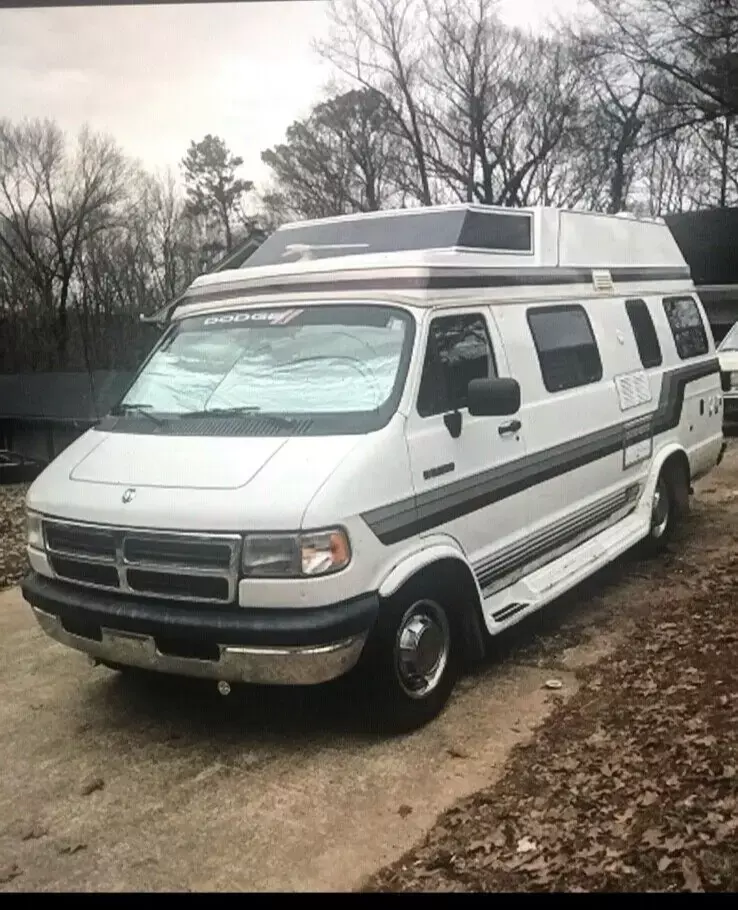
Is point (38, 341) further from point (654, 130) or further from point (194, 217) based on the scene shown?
point (654, 130)

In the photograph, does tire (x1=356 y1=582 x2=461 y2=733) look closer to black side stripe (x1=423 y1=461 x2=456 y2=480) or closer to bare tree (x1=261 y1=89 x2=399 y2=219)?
black side stripe (x1=423 y1=461 x2=456 y2=480)

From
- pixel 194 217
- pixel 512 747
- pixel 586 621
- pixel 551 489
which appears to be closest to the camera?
pixel 512 747

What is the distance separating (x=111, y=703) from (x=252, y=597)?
1234mm

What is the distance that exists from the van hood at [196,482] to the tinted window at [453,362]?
0.51m

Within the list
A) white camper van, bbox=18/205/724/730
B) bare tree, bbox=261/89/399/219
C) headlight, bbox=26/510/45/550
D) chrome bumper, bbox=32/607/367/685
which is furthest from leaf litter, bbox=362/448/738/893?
bare tree, bbox=261/89/399/219

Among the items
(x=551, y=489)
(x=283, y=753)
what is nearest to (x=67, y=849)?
(x=283, y=753)

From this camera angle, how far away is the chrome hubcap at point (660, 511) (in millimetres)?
5684

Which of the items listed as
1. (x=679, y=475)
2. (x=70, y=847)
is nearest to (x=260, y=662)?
(x=70, y=847)

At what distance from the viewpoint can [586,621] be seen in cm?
478

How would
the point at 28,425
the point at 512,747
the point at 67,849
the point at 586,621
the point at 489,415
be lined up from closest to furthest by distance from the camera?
the point at 67,849, the point at 512,747, the point at 489,415, the point at 586,621, the point at 28,425

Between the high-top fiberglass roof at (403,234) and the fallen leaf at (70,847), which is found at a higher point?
the high-top fiberglass roof at (403,234)

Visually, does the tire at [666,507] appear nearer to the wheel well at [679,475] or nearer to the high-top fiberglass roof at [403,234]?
the wheel well at [679,475]

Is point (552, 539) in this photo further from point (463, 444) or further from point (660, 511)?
point (660, 511)

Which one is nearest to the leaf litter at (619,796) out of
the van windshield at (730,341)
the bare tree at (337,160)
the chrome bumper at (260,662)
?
the chrome bumper at (260,662)
